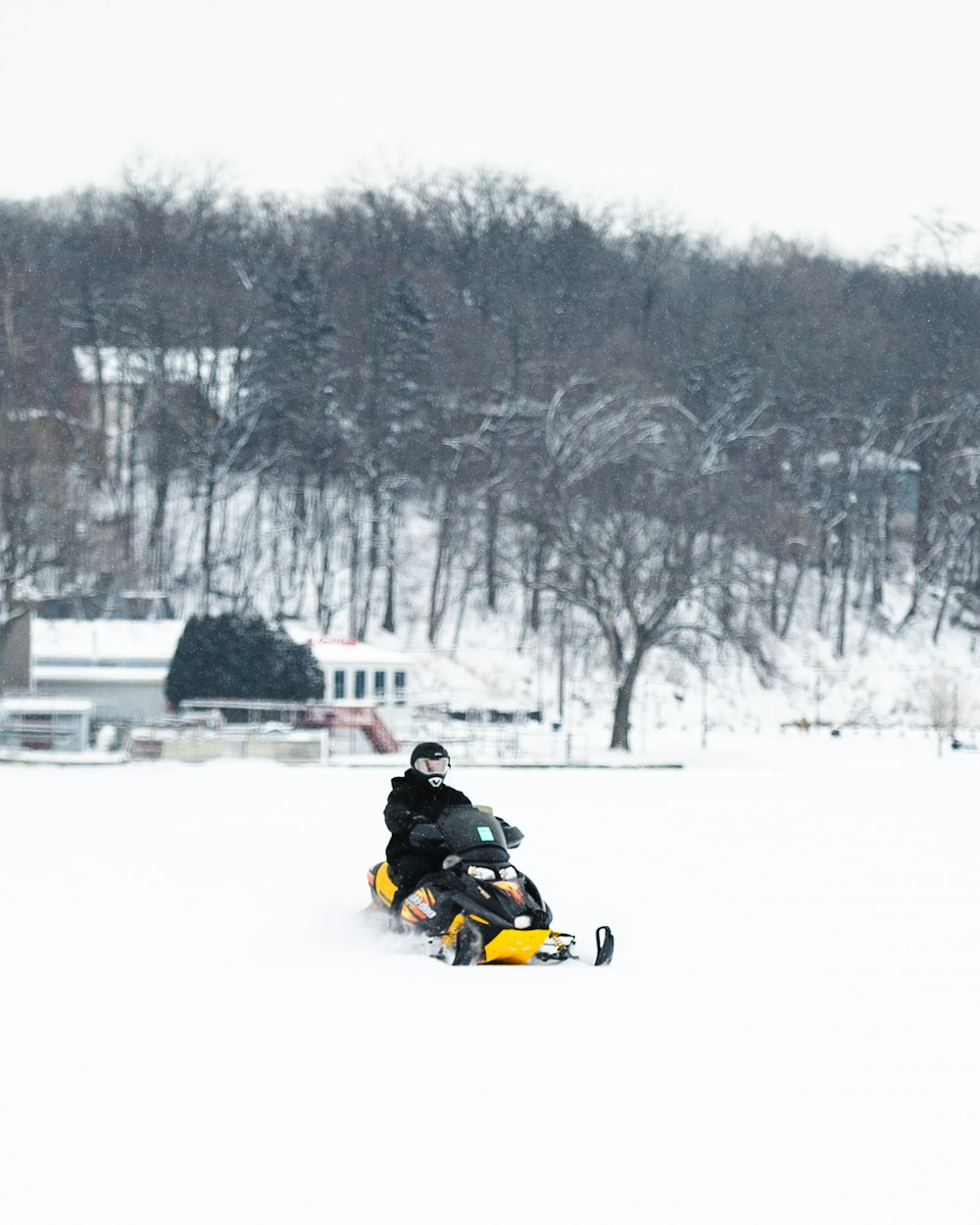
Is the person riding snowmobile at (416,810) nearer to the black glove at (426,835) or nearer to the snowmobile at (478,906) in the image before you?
the snowmobile at (478,906)

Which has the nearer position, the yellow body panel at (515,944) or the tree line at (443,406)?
the yellow body panel at (515,944)

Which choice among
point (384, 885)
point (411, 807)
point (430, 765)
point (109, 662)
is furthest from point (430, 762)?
point (109, 662)

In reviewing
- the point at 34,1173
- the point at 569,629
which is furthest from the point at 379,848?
the point at 569,629

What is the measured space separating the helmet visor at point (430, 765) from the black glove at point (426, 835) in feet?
1.67

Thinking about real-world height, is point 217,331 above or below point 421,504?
above

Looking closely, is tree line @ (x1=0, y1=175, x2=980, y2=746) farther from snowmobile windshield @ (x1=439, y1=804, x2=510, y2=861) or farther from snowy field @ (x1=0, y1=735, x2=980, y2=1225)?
snowmobile windshield @ (x1=439, y1=804, x2=510, y2=861)

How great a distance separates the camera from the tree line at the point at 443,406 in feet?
219

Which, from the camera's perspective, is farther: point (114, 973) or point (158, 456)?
point (158, 456)

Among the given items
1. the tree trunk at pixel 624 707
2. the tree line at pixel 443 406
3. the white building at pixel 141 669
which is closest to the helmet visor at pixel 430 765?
the tree trunk at pixel 624 707

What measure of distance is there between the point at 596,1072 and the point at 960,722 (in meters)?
54.2

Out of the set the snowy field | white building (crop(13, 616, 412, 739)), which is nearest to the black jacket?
the snowy field

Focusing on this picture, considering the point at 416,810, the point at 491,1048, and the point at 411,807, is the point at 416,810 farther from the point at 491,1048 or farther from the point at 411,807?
the point at 491,1048

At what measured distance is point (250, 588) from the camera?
225ft

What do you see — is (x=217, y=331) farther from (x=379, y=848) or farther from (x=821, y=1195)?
(x=821, y=1195)
